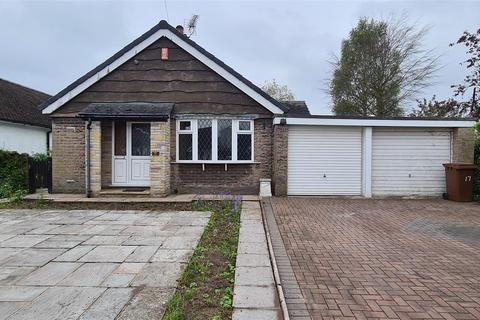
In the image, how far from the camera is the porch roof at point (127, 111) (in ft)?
35.0

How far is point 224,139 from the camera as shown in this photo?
1167cm

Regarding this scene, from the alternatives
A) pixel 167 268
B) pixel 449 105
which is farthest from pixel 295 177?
pixel 167 268

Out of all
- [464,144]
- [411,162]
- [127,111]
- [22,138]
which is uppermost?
[127,111]

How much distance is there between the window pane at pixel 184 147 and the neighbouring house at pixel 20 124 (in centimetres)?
1030

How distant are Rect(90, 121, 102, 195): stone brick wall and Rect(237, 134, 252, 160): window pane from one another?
458 cm

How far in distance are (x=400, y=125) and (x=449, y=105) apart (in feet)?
6.63

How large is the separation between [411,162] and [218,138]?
673 cm

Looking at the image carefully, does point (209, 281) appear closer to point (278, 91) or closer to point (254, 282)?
point (254, 282)

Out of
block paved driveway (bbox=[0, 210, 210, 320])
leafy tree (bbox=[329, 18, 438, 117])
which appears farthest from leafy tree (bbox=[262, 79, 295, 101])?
block paved driveway (bbox=[0, 210, 210, 320])

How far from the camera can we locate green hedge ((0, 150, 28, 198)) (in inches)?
472

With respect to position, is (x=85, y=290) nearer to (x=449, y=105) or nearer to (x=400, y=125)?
(x=400, y=125)

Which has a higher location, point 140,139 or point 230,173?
point 140,139

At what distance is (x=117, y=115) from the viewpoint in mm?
10680

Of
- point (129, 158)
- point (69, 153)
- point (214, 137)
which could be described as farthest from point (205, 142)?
point (69, 153)
